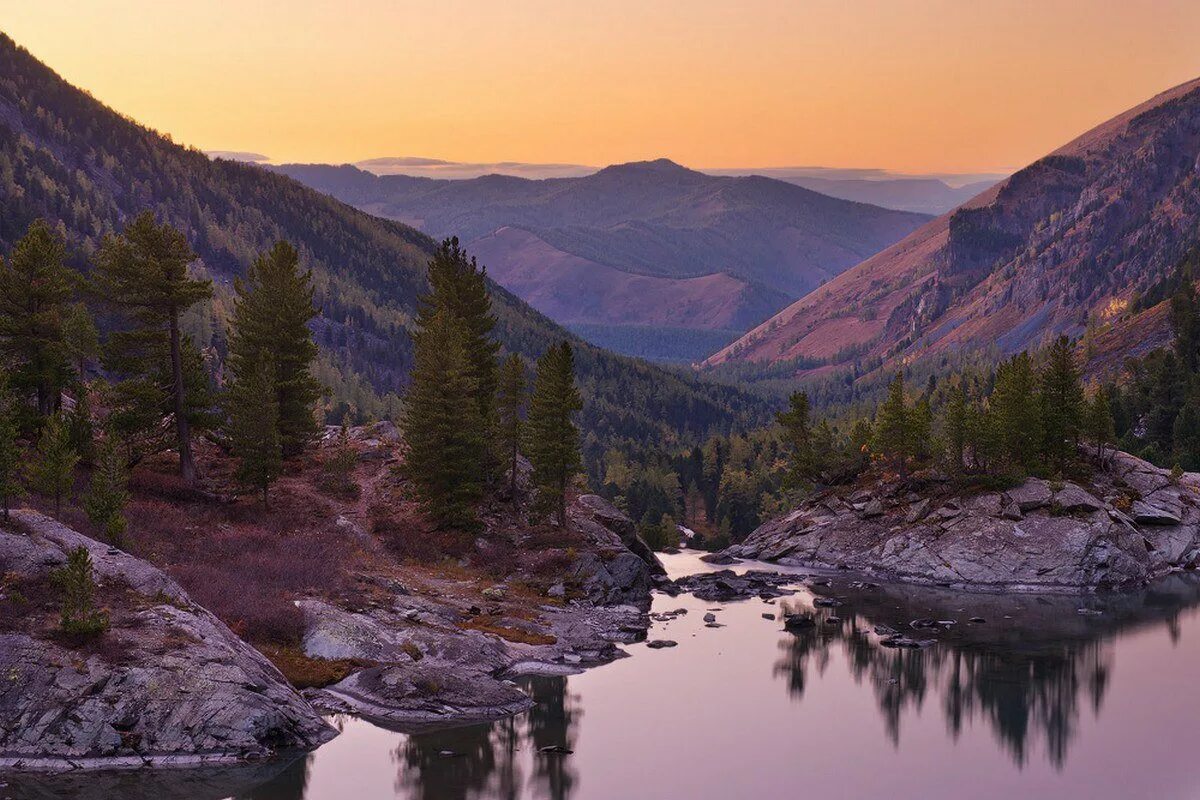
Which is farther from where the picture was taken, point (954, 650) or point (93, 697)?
point (954, 650)

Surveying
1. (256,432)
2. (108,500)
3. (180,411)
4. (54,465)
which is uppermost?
(180,411)

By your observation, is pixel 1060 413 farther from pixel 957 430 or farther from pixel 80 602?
pixel 80 602

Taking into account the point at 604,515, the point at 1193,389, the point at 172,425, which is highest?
the point at 1193,389

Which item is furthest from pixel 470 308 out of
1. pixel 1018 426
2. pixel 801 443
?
pixel 1018 426

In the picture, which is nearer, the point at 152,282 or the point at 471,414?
the point at 152,282

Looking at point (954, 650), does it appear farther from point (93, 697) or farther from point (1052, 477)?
point (93, 697)

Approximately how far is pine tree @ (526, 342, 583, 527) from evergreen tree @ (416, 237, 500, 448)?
312 inches

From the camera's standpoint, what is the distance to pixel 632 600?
349 feet

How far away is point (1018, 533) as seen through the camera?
127 m

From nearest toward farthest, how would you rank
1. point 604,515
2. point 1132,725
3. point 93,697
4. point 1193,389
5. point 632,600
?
point 93,697 → point 1132,725 → point 632,600 → point 604,515 → point 1193,389

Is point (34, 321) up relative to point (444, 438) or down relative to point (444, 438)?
up

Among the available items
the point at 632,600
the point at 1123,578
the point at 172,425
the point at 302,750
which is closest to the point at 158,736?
the point at 302,750

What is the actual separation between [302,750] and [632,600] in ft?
163

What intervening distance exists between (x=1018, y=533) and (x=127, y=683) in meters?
99.4
